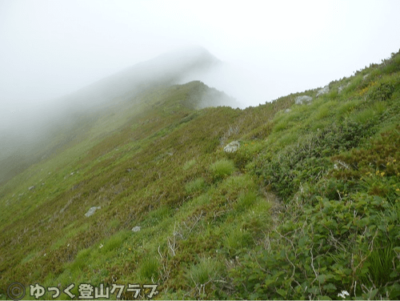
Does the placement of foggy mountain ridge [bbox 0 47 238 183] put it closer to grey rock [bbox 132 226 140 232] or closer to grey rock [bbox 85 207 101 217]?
grey rock [bbox 85 207 101 217]

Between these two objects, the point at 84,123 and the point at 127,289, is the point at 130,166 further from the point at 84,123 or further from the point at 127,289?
the point at 84,123

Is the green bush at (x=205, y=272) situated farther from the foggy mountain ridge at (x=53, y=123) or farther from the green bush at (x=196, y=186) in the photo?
the foggy mountain ridge at (x=53, y=123)

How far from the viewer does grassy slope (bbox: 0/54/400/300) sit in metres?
2.35

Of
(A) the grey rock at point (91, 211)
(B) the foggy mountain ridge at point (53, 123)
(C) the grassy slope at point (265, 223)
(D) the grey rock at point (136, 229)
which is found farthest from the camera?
(B) the foggy mountain ridge at point (53, 123)

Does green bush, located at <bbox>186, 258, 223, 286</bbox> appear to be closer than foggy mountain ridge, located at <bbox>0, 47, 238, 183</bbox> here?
Yes

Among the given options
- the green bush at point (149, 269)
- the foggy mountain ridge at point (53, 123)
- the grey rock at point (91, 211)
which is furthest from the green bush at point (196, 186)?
the foggy mountain ridge at point (53, 123)

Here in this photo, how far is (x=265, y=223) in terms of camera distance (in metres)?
4.06

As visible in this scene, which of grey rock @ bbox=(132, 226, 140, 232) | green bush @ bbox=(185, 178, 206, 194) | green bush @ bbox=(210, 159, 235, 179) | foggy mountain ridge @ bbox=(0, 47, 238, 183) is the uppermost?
foggy mountain ridge @ bbox=(0, 47, 238, 183)

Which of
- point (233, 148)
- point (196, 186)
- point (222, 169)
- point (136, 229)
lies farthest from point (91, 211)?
point (233, 148)

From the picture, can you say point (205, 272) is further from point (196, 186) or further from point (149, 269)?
point (196, 186)

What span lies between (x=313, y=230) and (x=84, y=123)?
55.1m

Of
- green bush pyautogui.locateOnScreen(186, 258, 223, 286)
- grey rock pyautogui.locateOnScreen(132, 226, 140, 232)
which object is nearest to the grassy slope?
green bush pyautogui.locateOnScreen(186, 258, 223, 286)

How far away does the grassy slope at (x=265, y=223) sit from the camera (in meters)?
2.35

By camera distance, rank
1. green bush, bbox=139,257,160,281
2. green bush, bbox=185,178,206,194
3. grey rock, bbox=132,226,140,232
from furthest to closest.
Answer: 1. green bush, bbox=185,178,206,194
2. grey rock, bbox=132,226,140,232
3. green bush, bbox=139,257,160,281
